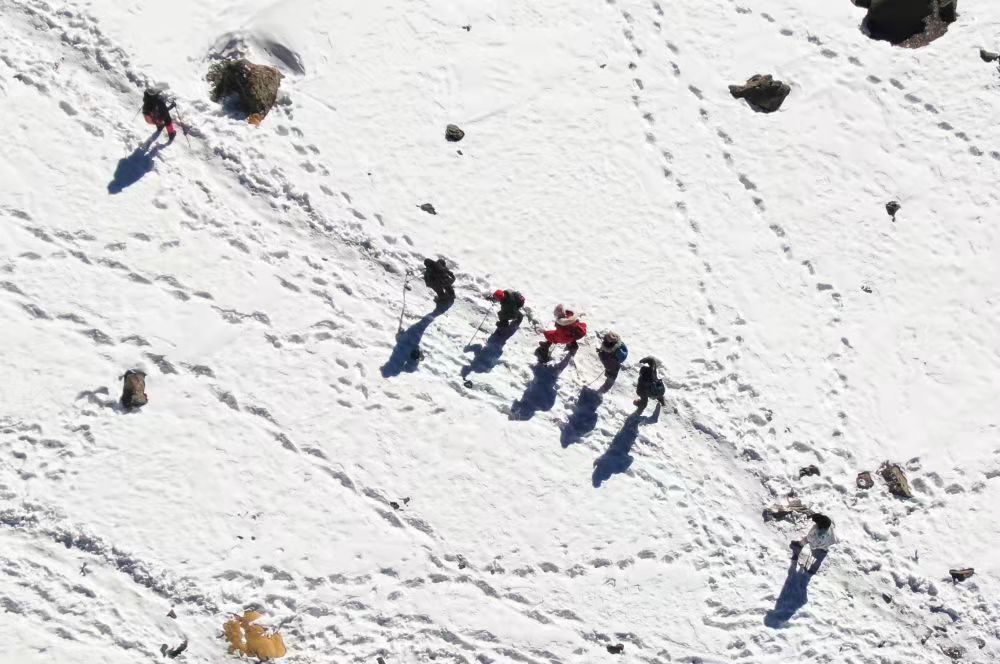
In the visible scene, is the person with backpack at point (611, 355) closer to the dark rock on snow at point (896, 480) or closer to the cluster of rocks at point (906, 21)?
the dark rock on snow at point (896, 480)

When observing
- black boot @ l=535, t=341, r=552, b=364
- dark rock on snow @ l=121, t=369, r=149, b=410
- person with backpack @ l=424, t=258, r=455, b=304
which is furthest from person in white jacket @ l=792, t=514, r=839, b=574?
dark rock on snow @ l=121, t=369, r=149, b=410

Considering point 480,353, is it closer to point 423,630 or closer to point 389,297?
point 389,297

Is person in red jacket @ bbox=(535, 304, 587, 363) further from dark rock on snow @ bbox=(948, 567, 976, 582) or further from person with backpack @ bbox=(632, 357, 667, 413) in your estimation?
dark rock on snow @ bbox=(948, 567, 976, 582)

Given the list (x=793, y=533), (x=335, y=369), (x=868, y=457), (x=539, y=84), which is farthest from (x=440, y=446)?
(x=539, y=84)

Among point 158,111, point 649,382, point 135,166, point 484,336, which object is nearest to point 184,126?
point 158,111

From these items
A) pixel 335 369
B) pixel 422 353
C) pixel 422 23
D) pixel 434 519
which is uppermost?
pixel 422 23

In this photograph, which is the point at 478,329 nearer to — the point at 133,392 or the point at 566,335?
the point at 566,335
